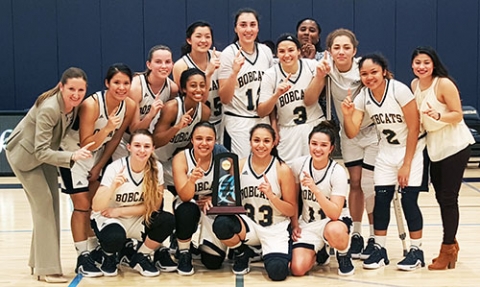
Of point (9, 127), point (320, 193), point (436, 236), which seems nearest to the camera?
point (320, 193)

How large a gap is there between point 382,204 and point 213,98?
154 cm

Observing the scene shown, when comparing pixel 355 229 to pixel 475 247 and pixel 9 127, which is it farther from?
pixel 9 127

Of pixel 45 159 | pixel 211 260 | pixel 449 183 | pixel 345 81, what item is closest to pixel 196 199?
pixel 211 260

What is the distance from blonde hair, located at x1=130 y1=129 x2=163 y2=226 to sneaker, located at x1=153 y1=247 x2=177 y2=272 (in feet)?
1.13

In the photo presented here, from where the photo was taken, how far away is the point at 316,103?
5.20 m

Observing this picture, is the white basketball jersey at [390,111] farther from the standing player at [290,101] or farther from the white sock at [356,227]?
the white sock at [356,227]

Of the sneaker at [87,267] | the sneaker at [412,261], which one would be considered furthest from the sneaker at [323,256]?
the sneaker at [87,267]

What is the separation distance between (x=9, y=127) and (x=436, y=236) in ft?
19.6

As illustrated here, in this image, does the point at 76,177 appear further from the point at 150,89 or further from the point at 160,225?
the point at 150,89

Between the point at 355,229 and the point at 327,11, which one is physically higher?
the point at 327,11

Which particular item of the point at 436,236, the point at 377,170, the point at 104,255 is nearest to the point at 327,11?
the point at 436,236

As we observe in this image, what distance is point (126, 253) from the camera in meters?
5.12

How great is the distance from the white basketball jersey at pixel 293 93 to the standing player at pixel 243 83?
0.48ft

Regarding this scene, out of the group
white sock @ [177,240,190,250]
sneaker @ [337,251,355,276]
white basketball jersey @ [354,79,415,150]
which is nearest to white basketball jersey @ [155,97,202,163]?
white sock @ [177,240,190,250]
